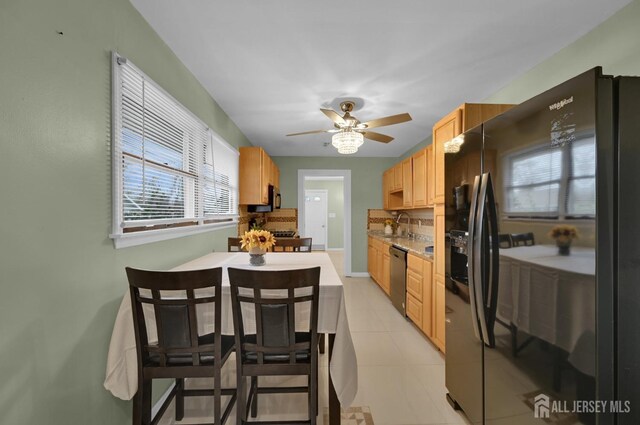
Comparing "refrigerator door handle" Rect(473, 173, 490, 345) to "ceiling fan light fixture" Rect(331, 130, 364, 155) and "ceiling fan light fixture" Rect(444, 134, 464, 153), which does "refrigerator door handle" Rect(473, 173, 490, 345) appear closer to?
"ceiling fan light fixture" Rect(444, 134, 464, 153)

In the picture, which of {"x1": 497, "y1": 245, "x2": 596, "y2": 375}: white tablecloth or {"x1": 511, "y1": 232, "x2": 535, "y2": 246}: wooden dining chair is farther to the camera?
{"x1": 511, "y1": 232, "x2": 535, "y2": 246}: wooden dining chair

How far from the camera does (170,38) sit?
1.93 m

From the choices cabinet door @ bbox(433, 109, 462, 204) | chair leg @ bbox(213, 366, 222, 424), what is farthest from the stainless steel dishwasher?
chair leg @ bbox(213, 366, 222, 424)

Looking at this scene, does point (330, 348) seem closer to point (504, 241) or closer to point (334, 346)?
point (334, 346)

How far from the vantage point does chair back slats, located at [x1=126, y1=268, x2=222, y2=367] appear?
1259 mm

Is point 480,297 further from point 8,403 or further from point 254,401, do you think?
point 8,403

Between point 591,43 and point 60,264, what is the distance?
3.30 meters

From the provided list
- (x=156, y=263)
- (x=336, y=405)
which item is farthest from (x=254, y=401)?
(x=156, y=263)

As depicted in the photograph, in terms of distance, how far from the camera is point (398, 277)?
3666 mm

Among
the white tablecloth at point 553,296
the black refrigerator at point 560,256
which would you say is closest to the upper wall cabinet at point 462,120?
the black refrigerator at point 560,256

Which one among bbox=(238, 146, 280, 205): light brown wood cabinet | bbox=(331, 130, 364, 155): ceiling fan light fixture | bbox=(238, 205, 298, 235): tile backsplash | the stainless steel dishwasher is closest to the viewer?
bbox=(331, 130, 364, 155): ceiling fan light fixture

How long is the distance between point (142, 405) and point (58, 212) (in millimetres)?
1011

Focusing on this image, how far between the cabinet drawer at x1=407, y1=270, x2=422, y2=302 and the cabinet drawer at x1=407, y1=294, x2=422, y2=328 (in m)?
0.06

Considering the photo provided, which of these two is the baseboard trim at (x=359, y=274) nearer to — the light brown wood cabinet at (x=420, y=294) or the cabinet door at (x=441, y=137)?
the light brown wood cabinet at (x=420, y=294)
